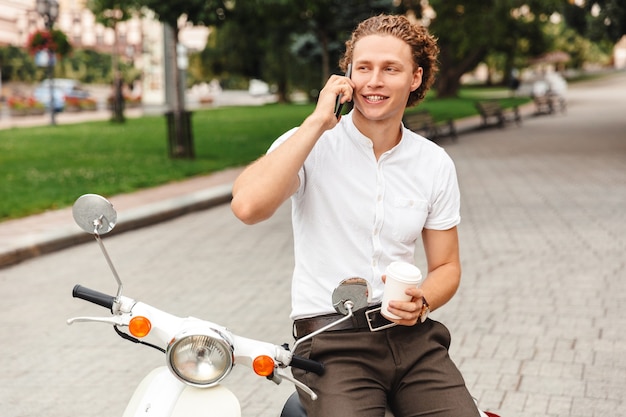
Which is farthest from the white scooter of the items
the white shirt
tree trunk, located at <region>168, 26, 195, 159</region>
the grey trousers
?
tree trunk, located at <region>168, 26, 195, 159</region>

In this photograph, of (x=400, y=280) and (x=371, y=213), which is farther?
(x=371, y=213)

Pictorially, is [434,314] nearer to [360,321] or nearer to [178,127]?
[360,321]

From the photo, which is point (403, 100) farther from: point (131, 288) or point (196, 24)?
point (196, 24)

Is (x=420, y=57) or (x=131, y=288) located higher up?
(x=420, y=57)

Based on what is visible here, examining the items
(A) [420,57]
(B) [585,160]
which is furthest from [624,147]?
(A) [420,57]

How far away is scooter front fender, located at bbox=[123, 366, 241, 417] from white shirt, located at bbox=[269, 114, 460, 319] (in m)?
0.57

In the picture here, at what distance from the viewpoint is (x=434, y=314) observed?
244 inches

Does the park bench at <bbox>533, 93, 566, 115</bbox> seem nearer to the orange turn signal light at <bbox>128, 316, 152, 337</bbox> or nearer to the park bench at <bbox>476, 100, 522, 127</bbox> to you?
the park bench at <bbox>476, 100, 522, 127</bbox>

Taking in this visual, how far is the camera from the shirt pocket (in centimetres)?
271

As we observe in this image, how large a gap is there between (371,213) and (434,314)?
3.64 m

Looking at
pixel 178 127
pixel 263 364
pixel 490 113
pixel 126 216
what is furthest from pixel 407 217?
pixel 490 113

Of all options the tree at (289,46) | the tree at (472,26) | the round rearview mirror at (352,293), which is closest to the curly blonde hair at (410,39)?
the round rearview mirror at (352,293)

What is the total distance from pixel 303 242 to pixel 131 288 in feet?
15.6

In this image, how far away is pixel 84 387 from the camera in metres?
4.93
